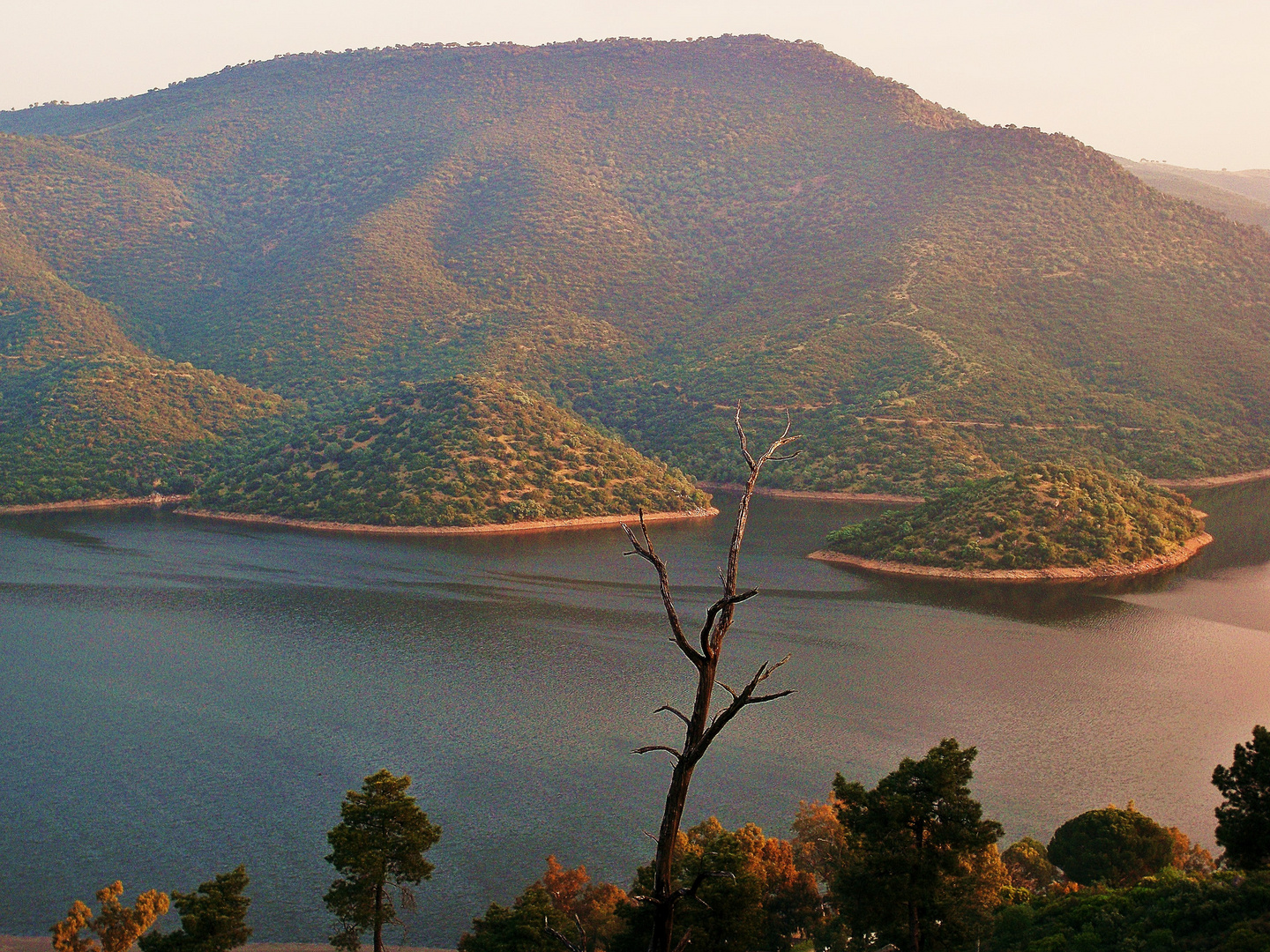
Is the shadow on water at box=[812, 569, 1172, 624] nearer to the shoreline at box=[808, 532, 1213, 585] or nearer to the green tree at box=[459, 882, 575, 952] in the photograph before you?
the shoreline at box=[808, 532, 1213, 585]

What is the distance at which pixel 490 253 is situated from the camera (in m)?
188

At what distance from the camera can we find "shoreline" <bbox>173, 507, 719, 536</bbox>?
3647 inches

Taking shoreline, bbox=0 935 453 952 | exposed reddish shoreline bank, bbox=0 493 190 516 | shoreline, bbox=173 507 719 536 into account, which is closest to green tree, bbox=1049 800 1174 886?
shoreline, bbox=0 935 453 952

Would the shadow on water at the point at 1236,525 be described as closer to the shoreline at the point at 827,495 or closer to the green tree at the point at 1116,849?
the shoreline at the point at 827,495

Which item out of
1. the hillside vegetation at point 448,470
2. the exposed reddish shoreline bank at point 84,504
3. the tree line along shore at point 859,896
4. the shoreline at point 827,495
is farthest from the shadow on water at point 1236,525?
the exposed reddish shoreline bank at point 84,504

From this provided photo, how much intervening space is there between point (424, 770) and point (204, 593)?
34449 mm

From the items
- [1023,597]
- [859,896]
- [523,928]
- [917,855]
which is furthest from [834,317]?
[523,928]

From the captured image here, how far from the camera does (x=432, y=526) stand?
306ft

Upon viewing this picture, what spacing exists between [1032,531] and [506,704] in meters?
46.3

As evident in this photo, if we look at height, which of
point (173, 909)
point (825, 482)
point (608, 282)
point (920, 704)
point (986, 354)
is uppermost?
point (608, 282)

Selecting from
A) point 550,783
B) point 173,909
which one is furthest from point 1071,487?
point 173,909

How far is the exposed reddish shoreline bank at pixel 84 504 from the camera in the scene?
3979 inches

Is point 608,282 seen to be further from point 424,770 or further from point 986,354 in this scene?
point 424,770

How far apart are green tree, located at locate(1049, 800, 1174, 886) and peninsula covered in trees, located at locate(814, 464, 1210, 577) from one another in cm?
4510
